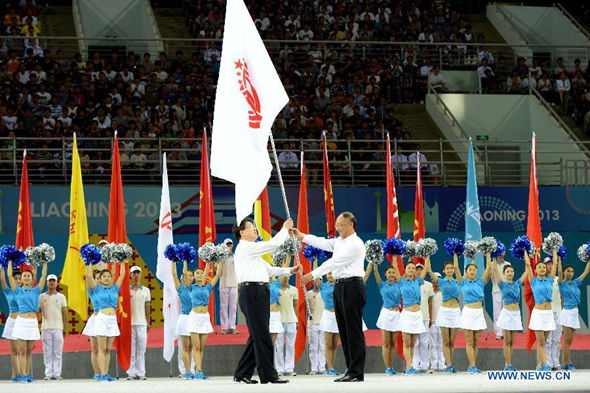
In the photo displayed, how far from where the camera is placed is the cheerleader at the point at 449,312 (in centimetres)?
1523

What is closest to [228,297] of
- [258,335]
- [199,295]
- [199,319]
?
[199,295]

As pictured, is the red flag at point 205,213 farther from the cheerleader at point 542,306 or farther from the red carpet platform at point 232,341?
the cheerleader at point 542,306

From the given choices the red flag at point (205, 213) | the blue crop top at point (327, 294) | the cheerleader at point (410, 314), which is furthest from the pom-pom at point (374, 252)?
the red flag at point (205, 213)

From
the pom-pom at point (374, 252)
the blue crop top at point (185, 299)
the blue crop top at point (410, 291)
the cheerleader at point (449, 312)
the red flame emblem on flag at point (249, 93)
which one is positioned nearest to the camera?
the red flame emblem on flag at point (249, 93)

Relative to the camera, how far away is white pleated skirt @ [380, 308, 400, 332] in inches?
575

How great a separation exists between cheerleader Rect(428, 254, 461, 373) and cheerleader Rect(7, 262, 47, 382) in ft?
17.0

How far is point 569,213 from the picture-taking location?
20.8 metres

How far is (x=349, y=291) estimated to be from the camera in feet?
36.8

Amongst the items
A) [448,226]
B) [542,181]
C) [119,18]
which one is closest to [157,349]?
[448,226]

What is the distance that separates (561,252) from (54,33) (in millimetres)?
14501

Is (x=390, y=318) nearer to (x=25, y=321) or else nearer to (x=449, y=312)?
(x=449, y=312)

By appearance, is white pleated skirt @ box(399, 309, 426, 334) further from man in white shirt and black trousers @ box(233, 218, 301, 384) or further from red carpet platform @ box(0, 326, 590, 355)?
man in white shirt and black trousers @ box(233, 218, 301, 384)

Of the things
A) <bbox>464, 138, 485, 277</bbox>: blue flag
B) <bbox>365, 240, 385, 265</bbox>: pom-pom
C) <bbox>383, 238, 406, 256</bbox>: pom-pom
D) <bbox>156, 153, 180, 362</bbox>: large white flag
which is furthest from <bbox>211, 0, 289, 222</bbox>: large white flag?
<bbox>464, 138, 485, 277</bbox>: blue flag

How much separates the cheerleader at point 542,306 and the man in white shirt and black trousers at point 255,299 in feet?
16.1
